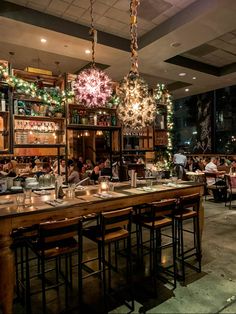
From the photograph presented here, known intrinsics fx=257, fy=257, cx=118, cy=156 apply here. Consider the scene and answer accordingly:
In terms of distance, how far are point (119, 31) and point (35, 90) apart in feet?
8.34

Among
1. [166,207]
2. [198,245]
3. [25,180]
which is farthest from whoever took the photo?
[25,180]

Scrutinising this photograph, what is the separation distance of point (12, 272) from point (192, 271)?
2.19m

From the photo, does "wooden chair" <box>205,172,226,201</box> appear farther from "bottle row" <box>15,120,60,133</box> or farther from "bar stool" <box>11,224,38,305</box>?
"bar stool" <box>11,224,38,305</box>

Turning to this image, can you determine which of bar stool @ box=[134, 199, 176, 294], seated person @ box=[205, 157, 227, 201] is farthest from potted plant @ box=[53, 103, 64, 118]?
seated person @ box=[205, 157, 227, 201]

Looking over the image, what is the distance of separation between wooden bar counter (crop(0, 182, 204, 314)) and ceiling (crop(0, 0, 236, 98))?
367cm

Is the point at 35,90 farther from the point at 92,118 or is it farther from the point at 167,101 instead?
the point at 167,101

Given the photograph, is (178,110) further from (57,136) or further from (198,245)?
(198,245)

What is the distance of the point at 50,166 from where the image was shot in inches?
284

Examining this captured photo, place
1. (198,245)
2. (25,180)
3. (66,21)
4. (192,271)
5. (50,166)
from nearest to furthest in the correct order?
(192,271)
(198,245)
(25,180)
(66,21)
(50,166)

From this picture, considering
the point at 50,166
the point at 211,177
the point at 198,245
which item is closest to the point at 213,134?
the point at 211,177

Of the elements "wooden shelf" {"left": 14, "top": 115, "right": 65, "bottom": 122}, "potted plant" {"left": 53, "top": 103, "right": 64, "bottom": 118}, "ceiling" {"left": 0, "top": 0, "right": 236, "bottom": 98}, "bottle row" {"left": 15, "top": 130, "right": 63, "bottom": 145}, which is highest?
"ceiling" {"left": 0, "top": 0, "right": 236, "bottom": 98}

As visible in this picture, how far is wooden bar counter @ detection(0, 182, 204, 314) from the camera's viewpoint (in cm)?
227

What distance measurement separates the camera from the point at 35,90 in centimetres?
498

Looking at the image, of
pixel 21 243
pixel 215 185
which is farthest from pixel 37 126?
pixel 215 185
